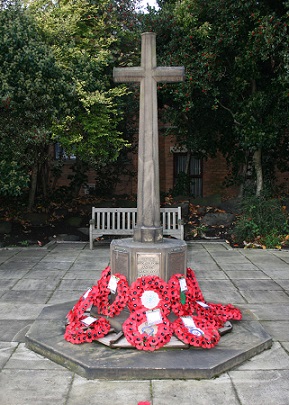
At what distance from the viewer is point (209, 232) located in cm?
1257

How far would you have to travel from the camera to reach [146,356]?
3.97 metres

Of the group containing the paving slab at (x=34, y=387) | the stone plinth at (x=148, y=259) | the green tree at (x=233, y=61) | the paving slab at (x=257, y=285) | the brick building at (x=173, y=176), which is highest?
the green tree at (x=233, y=61)

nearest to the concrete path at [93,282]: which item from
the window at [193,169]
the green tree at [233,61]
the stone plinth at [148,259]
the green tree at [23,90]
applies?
the stone plinth at [148,259]

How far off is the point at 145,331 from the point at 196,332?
1.66 feet

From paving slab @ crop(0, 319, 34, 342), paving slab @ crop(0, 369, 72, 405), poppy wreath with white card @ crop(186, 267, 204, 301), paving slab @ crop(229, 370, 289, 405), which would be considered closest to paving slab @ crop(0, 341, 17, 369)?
paving slab @ crop(0, 319, 34, 342)

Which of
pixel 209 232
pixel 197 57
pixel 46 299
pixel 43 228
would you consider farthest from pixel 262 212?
pixel 46 299

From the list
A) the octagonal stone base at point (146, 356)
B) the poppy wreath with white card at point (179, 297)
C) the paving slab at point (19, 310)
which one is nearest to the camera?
the octagonal stone base at point (146, 356)

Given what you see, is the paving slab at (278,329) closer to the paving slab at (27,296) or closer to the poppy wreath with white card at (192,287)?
the poppy wreath with white card at (192,287)

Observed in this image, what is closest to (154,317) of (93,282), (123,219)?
(93,282)

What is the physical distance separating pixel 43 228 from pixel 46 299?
274 inches

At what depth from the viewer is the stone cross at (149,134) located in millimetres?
4785

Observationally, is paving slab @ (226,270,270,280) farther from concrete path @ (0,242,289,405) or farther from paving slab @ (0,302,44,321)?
paving slab @ (0,302,44,321)

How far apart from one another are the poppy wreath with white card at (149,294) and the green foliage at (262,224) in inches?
266

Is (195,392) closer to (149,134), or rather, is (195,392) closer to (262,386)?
(262,386)
